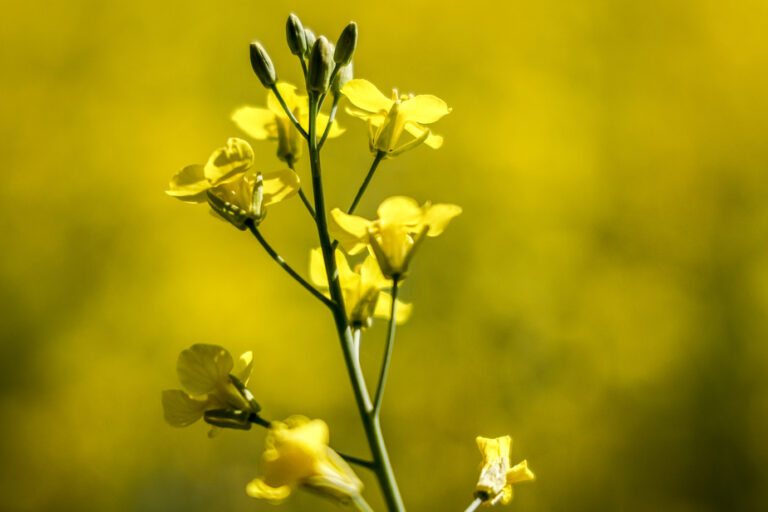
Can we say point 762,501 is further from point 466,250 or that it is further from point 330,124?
point 330,124

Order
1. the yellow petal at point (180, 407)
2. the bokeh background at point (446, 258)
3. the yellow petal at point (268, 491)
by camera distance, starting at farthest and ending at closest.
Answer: the bokeh background at point (446, 258) → the yellow petal at point (180, 407) → the yellow petal at point (268, 491)

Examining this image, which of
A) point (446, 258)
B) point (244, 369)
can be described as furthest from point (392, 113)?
point (446, 258)

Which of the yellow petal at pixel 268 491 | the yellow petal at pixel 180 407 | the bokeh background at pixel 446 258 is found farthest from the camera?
the bokeh background at pixel 446 258

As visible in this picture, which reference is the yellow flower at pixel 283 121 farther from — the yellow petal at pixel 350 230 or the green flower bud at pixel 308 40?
the yellow petal at pixel 350 230

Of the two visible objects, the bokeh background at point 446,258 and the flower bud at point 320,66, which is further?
the bokeh background at point 446,258

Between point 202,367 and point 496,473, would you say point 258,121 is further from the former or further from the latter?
point 496,473

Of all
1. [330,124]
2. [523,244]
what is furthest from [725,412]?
[330,124]

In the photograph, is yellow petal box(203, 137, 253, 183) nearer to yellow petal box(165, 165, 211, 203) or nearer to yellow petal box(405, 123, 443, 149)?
yellow petal box(165, 165, 211, 203)

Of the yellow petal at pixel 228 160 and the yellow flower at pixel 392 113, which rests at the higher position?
the yellow flower at pixel 392 113

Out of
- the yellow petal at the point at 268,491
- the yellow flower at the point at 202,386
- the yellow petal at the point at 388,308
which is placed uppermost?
the yellow petal at the point at 388,308

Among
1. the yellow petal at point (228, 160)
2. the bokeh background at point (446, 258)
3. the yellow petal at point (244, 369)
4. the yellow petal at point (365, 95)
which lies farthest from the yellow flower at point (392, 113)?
the bokeh background at point (446, 258)
